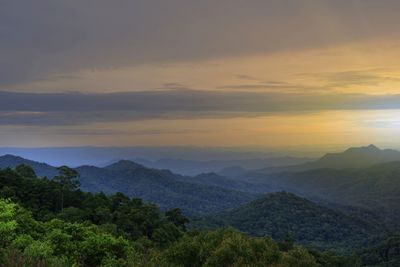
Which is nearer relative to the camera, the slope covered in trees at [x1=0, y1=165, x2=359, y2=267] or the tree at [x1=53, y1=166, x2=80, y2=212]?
the slope covered in trees at [x1=0, y1=165, x2=359, y2=267]

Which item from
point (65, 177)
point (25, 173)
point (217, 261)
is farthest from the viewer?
point (25, 173)

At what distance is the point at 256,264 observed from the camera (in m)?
36.3

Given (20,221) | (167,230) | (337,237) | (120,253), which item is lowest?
(337,237)

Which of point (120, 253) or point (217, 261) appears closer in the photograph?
point (217, 261)

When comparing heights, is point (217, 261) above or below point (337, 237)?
above

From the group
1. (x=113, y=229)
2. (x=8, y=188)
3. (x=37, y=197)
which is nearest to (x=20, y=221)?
(x=113, y=229)

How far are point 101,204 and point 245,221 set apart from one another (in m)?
126

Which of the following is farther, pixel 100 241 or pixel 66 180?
pixel 66 180

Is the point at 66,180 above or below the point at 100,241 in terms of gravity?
above

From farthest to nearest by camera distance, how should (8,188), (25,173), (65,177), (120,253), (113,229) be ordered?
(25,173) → (65,177) → (8,188) → (113,229) → (120,253)

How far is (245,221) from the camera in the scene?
194875 millimetres

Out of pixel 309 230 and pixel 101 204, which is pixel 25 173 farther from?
pixel 309 230

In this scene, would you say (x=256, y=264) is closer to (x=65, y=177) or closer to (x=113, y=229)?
(x=113, y=229)

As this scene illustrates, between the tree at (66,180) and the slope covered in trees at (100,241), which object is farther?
the tree at (66,180)
